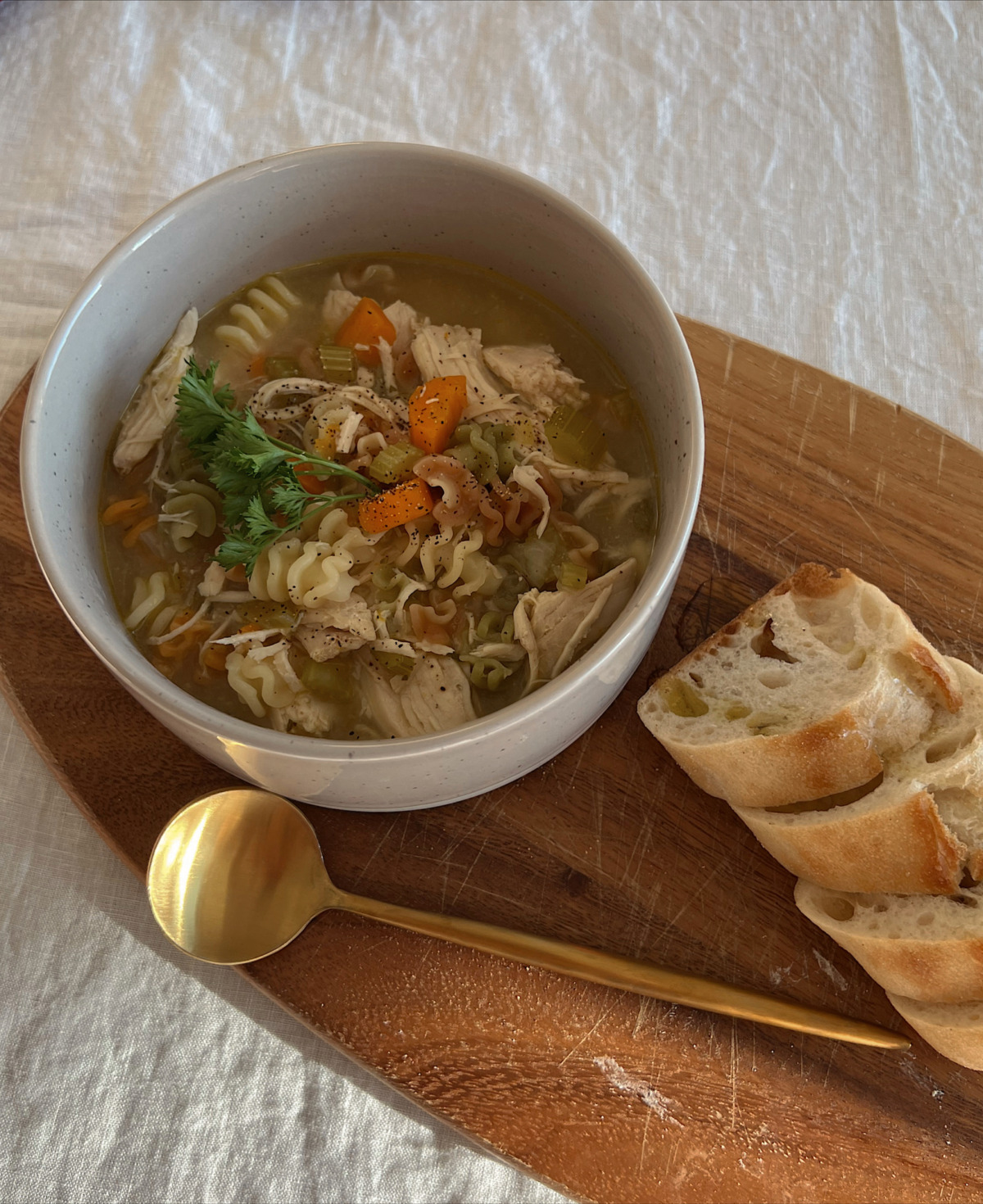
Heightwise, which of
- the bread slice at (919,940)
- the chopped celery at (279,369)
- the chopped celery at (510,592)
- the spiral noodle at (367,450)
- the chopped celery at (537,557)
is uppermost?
the chopped celery at (279,369)

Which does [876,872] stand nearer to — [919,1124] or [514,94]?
[919,1124]

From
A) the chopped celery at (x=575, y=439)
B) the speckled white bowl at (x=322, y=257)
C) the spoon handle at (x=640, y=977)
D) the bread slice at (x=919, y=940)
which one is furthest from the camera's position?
the chopped celery at (x=575, y=439)

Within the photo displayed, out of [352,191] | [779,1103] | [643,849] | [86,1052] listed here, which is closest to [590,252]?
[352,191]

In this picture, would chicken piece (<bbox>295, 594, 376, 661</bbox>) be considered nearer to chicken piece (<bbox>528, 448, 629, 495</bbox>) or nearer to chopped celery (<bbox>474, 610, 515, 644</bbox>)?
chopped celery (<bbox>474, 610, 515, 644</bbox>)

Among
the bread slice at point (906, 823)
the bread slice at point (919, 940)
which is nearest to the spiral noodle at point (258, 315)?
the bread slice at point (906, 823)

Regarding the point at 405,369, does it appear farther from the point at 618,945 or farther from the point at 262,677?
the point at 618,945

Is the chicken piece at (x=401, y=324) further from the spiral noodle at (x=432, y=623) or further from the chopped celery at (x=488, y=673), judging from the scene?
the chopped celery at (x=488, y=673)
